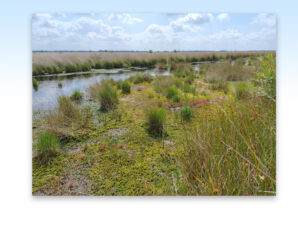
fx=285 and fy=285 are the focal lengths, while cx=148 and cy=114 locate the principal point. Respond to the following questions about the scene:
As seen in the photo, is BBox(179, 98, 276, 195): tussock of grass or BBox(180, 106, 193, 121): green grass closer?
BBox(179, 98, 276, 195): tussock of grass

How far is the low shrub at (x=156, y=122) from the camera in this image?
2834mm

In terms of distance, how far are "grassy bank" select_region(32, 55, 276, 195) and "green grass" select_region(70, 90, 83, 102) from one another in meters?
0.04

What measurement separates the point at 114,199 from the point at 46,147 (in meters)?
0.82

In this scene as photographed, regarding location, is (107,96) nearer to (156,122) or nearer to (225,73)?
(156,122)

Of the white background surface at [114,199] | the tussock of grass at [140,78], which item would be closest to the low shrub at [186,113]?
the tussock of grass at [140,78]

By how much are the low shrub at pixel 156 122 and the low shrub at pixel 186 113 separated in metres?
0.19

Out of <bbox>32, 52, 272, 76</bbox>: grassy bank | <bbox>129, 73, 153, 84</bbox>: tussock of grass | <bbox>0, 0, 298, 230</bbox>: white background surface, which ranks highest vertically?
<bbox>32, 52, 272, 76</bbox>: grassy bank

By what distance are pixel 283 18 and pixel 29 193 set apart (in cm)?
308

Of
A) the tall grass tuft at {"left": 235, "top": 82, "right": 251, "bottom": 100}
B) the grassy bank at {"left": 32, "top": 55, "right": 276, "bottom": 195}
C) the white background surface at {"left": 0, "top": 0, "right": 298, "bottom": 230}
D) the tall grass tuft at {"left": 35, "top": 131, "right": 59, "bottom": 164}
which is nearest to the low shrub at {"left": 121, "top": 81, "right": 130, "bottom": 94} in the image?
the grassy bank at {"left": 32, "top": 55, "right": 276, "bottom": 195}

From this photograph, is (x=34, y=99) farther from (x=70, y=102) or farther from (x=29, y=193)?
(x=29, y=193)

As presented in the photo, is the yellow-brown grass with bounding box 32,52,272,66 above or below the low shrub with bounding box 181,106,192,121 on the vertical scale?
above

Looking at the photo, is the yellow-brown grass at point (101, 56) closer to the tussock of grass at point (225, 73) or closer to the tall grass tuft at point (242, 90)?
the tussock of grass at point (225, 73)

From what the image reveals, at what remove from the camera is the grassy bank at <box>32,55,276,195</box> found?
8.09 ft

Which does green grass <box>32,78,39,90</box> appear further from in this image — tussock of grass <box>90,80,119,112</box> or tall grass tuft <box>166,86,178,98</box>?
tall grass tuft <box>166,86,178,98</box>
